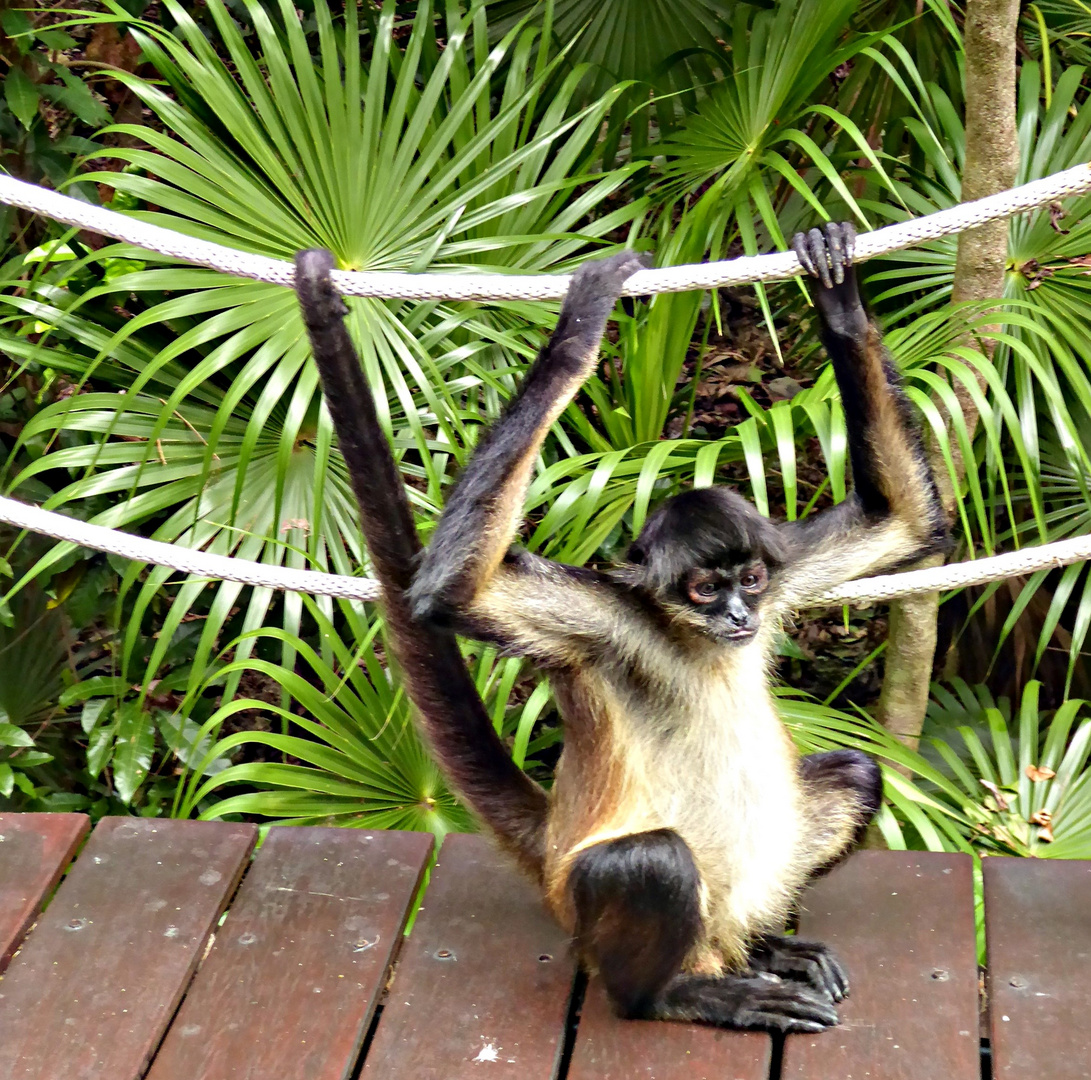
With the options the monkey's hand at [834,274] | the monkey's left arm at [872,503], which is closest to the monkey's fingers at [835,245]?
the monkey's hand at [834,274]

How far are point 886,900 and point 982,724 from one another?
Result: 2.02m

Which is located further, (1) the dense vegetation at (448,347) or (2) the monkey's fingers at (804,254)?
(1) the dense vegetation at (448,347)

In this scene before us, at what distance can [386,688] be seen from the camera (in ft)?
11.9

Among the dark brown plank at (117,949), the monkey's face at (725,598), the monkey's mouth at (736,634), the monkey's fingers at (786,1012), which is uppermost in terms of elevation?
the monkey's face at (725,598)

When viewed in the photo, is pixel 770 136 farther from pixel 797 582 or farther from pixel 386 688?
pixel 386 688

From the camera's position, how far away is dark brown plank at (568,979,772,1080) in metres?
2.48

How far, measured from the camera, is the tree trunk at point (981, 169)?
3.76 metres

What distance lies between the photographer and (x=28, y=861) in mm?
3082

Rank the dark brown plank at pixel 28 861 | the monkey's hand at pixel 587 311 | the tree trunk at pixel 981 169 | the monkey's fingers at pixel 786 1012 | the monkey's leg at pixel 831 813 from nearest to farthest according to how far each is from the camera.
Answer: the monkey's fingers at pixel 786 1012, the monkey's hand at pixel 587 311, the monkey's leg at pixel 831 813, the dark brown plank at pixel 28 861, the tree trunk at pixel 981 169

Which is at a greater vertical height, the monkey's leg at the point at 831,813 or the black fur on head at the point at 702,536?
the black fur on head at the point at 702,536

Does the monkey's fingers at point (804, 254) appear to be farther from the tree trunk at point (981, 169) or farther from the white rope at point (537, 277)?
the tree trunk at point (981, 169)

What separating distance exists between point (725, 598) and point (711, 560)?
0.09 metres

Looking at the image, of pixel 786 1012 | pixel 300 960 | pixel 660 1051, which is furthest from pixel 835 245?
pixel 300 960

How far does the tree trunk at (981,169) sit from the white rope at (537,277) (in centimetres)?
134
